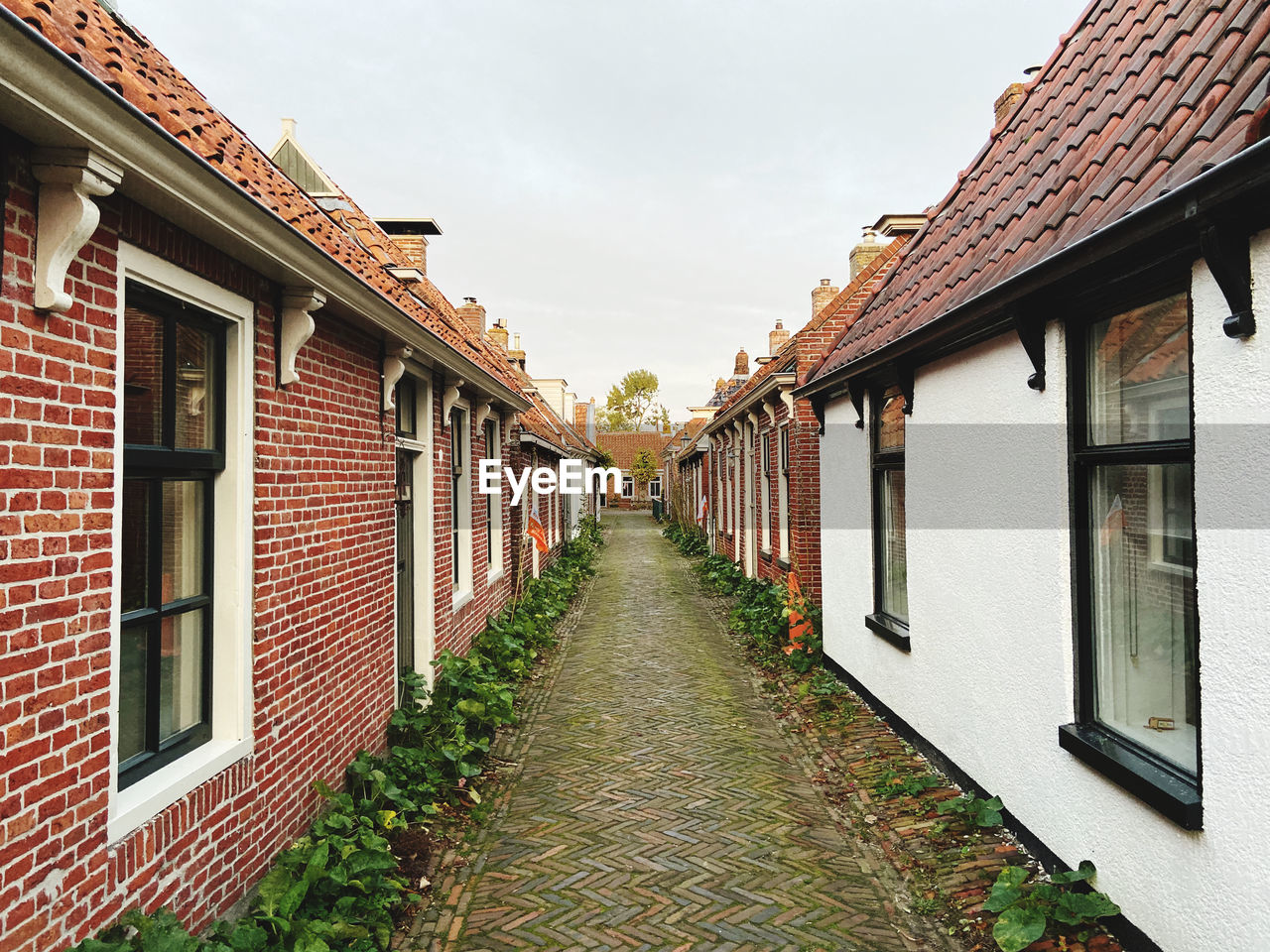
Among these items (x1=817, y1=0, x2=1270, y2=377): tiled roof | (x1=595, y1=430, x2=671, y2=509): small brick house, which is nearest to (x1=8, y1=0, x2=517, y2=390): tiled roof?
(x1=817, y1=0, x2=1270, y2=377): tiled roof

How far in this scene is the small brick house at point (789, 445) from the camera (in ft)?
33.1

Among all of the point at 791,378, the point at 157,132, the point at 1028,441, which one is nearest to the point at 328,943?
the point at 157,132

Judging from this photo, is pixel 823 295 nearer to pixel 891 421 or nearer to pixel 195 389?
pixel 891 421

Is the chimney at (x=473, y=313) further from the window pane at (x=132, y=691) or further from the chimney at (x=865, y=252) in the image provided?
the window pane at (x=132, y=691)

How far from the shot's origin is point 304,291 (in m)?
3.99

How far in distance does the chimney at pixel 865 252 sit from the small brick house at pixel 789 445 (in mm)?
13

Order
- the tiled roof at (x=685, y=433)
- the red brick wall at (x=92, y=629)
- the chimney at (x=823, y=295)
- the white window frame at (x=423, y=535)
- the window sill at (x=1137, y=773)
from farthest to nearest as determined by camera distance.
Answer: the tiled roof at (x=685, y=433)
the chimney at (x=823, y=295)
the white window frame at (x=423, y=535)
the window sill at (x=1137, y=773)
the red brick wall at (x=92, y=629)

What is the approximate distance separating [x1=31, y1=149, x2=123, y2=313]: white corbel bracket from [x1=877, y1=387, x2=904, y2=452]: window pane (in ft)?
17.7

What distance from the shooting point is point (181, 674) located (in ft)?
11.0

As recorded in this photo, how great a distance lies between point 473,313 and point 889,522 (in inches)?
501

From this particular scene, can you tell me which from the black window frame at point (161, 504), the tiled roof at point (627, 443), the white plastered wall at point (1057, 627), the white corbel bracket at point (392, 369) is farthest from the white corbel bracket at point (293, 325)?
the tiled roof at point (627, 443)

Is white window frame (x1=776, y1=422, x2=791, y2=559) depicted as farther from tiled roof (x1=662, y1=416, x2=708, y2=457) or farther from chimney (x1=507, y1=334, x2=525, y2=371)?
tiled roof (x1=662, y1=416, x2=708, y2=457)

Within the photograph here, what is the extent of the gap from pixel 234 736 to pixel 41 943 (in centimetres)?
124

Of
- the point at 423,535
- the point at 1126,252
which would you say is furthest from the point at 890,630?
the point at 423,535
